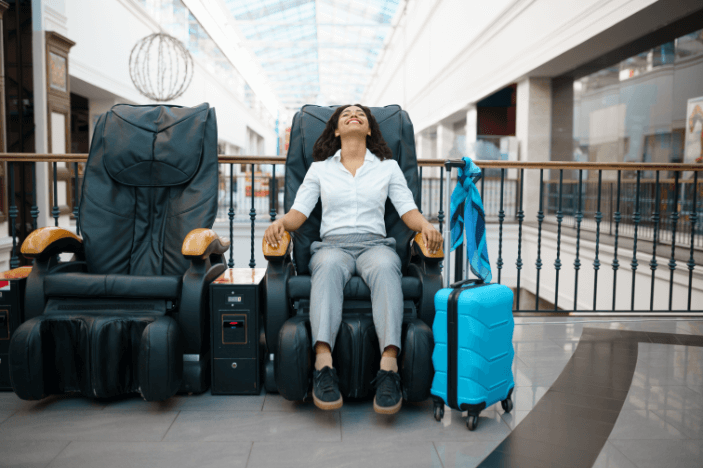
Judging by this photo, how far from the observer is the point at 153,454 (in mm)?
1551

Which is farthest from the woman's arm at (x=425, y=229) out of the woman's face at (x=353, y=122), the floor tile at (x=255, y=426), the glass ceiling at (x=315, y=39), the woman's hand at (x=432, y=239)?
the glass ceiling at (x=315, y=39)

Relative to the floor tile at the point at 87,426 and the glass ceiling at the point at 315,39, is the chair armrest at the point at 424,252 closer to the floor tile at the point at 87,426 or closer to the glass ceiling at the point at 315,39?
the floor tile at the point at 87,426

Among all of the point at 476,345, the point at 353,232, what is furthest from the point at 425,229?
the point at 476,345

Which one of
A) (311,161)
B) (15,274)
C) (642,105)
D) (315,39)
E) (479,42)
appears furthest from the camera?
(315,39)

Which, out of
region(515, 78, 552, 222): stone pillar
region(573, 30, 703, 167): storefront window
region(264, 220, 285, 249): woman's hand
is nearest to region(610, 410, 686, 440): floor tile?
region(264, 220, 285, 249): woman's hand

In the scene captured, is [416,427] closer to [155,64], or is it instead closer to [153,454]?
[153,454]

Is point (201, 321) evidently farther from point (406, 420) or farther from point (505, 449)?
point (505, 449)

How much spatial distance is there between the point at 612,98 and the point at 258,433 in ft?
24.1

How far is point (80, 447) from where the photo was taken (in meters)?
1.59

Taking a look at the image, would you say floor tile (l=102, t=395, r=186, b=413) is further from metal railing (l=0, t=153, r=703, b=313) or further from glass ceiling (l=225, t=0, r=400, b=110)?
glass ceiling (l=225, t=0, r=400, b=110)

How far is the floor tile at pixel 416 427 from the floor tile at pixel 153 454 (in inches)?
14.9

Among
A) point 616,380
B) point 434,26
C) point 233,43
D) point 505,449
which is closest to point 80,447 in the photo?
Result: point 505,449

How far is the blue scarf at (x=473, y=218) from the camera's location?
6.11 feet

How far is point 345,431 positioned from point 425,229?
0.82 metres
